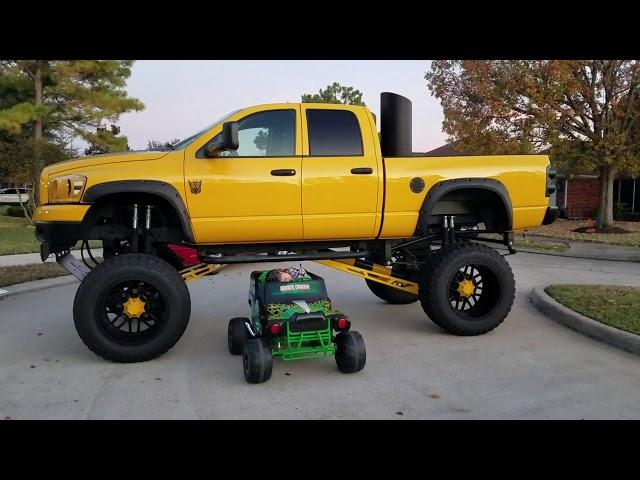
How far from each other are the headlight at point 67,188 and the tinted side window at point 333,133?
85.7 inches

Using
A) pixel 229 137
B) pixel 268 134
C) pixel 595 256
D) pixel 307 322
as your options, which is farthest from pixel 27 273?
pixel 595 256

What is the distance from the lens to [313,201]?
17.5 feet

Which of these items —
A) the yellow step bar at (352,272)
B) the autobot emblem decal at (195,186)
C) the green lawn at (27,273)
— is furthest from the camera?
the green lawn at (27,273)

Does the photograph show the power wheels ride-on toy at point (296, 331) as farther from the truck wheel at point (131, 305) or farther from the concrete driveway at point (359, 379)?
the truck wheel at point (131, 305)

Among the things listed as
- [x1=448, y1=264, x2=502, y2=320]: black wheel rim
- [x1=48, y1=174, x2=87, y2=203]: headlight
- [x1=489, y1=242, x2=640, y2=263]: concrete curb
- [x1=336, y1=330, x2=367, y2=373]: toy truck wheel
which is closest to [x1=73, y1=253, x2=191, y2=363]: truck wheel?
[x1=48, y1=174, x2=87, y2=203]: headlight

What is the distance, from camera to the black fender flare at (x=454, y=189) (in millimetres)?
5609

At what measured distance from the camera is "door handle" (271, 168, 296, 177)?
521cm

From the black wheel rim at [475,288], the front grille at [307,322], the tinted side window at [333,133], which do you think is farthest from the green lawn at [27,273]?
the black wheel rim at [475,288]

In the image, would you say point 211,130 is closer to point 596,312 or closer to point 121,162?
point 121,162

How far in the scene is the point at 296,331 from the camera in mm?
4492

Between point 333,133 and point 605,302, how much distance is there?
12.9ft

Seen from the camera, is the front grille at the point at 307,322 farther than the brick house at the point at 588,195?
No

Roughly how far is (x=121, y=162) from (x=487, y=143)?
15453 mm
